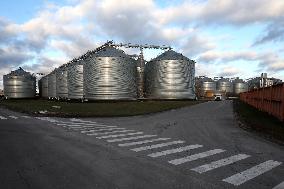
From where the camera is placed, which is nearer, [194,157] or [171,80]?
[194,157]

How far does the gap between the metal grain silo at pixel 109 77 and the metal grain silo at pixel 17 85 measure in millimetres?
40479

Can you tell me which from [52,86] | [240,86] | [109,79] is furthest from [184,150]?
[240,86]

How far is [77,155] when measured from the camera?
11.9 metres

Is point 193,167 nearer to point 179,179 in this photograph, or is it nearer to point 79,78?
point 179,179

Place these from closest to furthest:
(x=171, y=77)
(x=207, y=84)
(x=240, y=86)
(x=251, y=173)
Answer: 1. (x=251, y=173)
2. (x=171, y=77)
3. (x=207, y=84)
4. (x=240, y=86)

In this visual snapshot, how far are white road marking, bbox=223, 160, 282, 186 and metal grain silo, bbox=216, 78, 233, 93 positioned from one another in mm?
144691

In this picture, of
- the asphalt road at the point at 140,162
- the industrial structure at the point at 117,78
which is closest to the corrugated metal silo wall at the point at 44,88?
the industrial structure at the point at 117,78

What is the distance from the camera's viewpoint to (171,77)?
72.1 meters

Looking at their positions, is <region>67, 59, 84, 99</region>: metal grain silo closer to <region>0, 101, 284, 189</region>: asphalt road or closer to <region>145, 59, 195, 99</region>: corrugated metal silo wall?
<region>145, 59, 195, 99</region>: corrugated metal silo wall

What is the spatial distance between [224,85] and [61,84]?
294 feet

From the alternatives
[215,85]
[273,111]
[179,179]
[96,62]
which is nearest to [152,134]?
[179,179]

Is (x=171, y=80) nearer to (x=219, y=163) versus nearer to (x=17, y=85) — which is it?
(x=17, y=85)

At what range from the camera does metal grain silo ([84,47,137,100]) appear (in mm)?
60406

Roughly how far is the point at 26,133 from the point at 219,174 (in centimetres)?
1206
